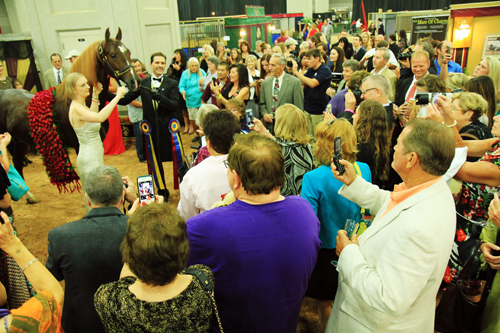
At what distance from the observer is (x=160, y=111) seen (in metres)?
4.55

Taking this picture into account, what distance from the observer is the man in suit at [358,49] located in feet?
29.9

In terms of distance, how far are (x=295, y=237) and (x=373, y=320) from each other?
508 mm

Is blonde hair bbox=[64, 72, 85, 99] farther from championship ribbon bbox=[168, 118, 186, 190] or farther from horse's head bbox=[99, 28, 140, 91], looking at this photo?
championship ribbon bbox=[168, 118, 186, 190]

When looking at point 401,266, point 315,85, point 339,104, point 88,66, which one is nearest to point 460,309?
point 401,266

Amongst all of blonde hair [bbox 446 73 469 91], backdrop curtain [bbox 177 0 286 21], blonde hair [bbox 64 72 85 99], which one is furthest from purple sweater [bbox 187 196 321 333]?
backdrop curtain [bbox 177 0 286 21]

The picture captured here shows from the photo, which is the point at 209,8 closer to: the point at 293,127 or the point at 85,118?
the point at 85,118

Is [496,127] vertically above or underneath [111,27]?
underneath

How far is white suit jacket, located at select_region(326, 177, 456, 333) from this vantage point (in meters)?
1.27

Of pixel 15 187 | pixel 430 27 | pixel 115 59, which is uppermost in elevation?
pixel 430 27

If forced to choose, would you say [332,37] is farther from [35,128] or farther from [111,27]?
[35,128]

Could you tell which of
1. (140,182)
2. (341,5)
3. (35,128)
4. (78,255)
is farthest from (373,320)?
(341,5)

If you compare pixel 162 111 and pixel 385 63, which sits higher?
pixel 385 63

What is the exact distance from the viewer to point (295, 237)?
1.48 m

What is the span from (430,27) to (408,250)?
993 cm
